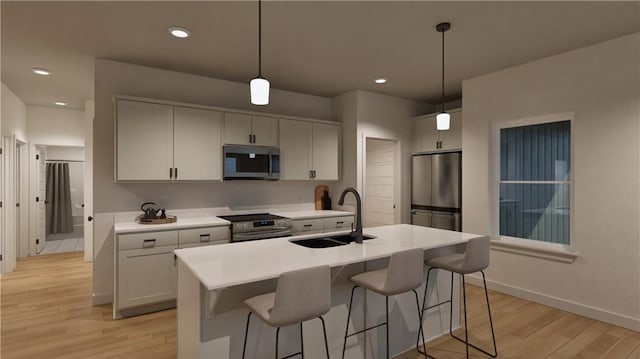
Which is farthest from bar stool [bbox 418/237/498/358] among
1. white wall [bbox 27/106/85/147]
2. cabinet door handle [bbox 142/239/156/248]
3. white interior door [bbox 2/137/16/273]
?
white wall [bbox 27/106/85/147]

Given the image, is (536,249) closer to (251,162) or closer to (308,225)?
→ (308,225)

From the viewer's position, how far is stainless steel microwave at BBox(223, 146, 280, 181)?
4074mm

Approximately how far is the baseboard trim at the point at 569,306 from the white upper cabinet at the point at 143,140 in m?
4.00

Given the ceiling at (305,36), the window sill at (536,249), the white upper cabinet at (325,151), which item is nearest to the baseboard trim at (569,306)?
the window sill at (536,249)

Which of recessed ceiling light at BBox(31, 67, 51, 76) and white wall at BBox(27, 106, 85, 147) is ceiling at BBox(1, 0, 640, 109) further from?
white wall at BBox(27, 106, 85, 147)

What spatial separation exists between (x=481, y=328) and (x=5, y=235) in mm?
6091

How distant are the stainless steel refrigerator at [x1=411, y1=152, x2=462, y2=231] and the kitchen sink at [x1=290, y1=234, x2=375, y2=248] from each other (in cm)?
239

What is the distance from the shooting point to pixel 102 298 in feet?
12.1

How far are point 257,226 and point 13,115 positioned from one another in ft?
13.5

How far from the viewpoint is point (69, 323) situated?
3221 millimetres

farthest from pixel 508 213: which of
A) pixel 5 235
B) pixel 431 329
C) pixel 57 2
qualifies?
pixel 5 235

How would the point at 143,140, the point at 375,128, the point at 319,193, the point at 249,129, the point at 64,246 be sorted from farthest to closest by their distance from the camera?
1. the point at 64,246
2. the point at 319,193
3. the point at 375,128
4. the point at 249,129
5. the point at 143,140

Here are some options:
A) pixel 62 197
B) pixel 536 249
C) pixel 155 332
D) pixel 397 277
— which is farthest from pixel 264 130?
pixel 62 197

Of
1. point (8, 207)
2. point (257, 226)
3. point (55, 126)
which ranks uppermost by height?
point (55, 126)
